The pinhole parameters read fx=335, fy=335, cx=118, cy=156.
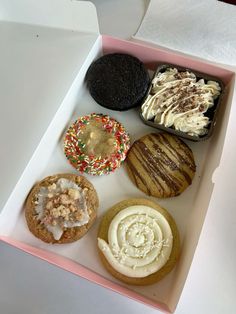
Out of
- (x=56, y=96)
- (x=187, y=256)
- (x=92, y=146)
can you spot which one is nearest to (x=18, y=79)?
(x=56, y=96)

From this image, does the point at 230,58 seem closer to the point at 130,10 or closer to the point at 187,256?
the point at 130,10

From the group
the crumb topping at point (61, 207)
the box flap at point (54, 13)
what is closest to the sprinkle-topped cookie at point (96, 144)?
the crumb topping at point (61, 207)

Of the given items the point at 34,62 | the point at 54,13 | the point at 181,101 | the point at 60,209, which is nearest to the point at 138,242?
the point at 60,209

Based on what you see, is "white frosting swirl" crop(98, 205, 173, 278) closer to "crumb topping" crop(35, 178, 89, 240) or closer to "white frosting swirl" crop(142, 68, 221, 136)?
"crumb topping" crop(35, 178, 89, 240)

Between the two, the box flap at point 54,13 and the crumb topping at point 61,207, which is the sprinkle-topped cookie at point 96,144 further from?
the box flap at point 54,13

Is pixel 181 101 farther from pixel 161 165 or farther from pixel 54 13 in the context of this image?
pixel 54 13

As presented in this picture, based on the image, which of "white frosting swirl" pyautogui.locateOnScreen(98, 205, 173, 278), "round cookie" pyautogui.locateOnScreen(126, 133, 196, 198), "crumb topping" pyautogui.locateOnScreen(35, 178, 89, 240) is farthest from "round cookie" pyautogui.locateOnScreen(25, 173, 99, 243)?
"round cookie" pyautogui.locateOnScreen(126, 133, 196, 198)
